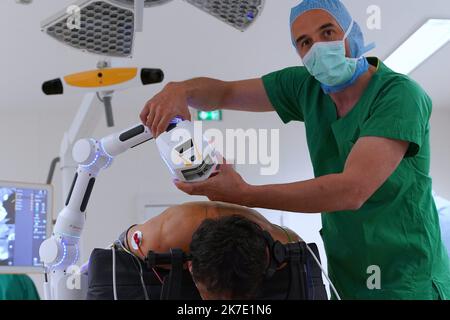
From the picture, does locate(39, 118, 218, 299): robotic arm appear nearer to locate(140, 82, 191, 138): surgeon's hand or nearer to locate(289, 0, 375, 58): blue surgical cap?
locate(140, 82, 191, 138): surgeon's hand

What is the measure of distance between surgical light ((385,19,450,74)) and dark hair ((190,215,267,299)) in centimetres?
292

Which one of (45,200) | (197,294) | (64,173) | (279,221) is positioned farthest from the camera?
(279,221)

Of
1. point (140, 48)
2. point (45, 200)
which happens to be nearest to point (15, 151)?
point (140, 48)

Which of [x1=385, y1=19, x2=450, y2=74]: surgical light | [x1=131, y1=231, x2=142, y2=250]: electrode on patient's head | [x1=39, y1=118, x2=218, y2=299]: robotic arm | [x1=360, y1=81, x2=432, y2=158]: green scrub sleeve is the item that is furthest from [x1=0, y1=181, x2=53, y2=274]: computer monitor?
[x1=385, y1=19, x2=450, y2=74]: surgical light

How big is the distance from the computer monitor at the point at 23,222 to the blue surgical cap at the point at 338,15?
113 cm

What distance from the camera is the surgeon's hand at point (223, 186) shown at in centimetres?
110

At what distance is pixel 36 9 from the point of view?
10.8 feet

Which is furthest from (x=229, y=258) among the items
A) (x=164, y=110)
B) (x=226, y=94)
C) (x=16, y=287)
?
(x=16, y=287)

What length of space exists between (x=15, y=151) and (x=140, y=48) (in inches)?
61.8

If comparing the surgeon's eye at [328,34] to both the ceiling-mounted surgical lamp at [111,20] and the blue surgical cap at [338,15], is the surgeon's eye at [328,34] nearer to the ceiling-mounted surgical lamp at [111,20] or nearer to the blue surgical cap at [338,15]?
the blue surgical cap at [338,15]

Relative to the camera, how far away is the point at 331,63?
4.59 feet

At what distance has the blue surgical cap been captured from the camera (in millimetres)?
1432

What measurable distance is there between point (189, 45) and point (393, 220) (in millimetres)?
2711
